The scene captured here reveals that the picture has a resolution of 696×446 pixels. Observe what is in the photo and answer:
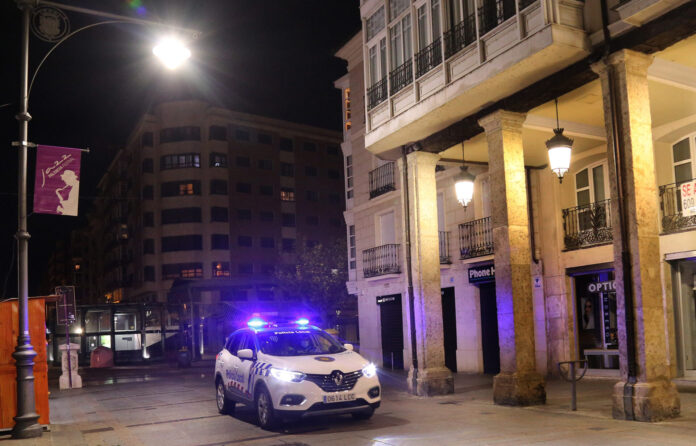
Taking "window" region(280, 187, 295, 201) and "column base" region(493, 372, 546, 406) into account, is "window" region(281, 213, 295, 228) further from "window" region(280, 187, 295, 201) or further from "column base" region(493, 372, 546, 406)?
"column base" region(493, 372, 546, 406)

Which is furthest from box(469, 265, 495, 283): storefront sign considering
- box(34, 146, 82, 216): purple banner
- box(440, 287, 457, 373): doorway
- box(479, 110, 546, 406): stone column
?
box(34, 146, 82, 216): purple banner

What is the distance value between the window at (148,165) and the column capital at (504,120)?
191 ft

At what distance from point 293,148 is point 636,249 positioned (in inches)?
2545

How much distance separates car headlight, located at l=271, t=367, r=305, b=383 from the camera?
10984 mm

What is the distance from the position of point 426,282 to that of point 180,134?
182 feet

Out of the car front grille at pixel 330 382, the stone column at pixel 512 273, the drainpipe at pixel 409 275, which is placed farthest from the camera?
the drainpipe at pixel 409 275

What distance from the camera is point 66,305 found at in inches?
824

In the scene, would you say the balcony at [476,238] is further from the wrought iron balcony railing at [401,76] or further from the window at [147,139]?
the window at [147,139]

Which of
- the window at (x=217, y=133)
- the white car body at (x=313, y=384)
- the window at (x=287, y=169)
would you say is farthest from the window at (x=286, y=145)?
the white car body at (x=313, y=384)

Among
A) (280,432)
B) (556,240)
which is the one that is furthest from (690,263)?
(280,432)

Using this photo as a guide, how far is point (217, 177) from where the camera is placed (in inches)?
2655

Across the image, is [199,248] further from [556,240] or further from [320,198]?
[556,240]

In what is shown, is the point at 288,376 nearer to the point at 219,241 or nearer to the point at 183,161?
the point at 219,241

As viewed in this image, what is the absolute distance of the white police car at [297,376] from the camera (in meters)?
10.9
